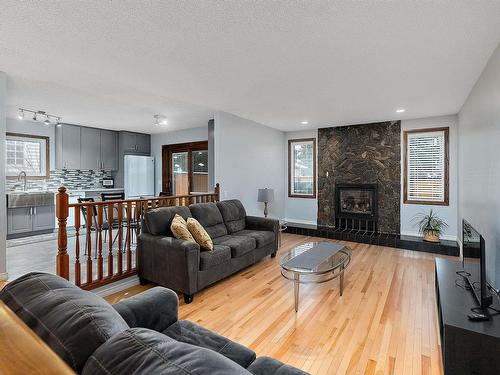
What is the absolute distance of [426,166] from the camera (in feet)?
17.5

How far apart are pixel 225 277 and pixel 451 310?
2.41 meters

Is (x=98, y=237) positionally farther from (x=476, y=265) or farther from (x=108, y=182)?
(x=108, y=182)

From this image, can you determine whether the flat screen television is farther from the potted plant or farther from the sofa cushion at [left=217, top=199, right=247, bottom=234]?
the sofa cushion at [left=217, top=199, right=247, bottom=234]

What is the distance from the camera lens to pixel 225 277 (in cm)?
353

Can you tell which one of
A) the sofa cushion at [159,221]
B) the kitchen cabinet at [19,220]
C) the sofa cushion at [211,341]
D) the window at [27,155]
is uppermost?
the window at [27,155]

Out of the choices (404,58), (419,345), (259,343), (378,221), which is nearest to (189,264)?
(259,343)

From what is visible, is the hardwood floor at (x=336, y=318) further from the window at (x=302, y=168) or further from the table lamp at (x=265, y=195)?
the window at (x=302, y=168)

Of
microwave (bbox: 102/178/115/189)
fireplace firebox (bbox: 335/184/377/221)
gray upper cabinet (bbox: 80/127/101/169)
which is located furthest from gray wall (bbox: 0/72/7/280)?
fireplace firebox (bbox: 335/184/377/221)

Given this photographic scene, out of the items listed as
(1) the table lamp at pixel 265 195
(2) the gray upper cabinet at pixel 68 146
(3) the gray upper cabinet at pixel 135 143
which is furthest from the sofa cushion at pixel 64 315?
(3) the gray upper cabinet at pixel 135 143

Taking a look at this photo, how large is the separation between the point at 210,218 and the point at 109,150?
443cm

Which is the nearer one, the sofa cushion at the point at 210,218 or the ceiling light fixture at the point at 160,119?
the sofa cushion at the point at 210,218

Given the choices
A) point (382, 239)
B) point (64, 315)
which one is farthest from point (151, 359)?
point (382, 239)

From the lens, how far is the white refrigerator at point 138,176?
685cm

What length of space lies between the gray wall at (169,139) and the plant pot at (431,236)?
5.09 metres
